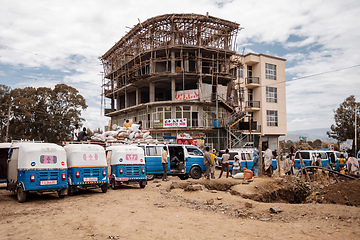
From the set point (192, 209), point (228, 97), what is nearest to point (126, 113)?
point (228, 97)

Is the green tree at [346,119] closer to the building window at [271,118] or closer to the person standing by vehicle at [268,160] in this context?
the building window at [271,118]

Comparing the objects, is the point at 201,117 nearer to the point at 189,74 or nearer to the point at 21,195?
the point at 189,74

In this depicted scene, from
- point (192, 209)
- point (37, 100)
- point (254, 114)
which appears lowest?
point (192, 209)

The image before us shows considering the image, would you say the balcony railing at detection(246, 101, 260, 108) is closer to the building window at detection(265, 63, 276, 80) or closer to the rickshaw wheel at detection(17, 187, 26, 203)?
the building window at detection(265, 63, 276, 80)

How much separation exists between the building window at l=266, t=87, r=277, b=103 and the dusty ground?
3732 cm

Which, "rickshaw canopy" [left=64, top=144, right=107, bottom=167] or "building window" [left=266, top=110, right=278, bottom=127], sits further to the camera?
"building window" [left=266, top=110, right=278, bottom=127]

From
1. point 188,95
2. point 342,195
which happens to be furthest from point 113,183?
point 188,95

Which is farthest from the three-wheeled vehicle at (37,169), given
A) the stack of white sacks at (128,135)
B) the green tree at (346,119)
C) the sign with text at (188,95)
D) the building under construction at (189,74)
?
the green tree at (346,119)

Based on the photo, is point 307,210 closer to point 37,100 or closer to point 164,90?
point 164,90

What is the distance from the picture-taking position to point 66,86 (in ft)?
179

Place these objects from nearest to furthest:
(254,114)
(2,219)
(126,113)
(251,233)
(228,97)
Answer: (251,233) → (2,219) → (228,97) → (254,114) → (126,113)

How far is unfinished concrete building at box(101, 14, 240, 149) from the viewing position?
38.6 meters

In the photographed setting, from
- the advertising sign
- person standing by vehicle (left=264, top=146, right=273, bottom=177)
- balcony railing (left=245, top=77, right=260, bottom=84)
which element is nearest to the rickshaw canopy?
person standing by vehicle (left=264, top=146, right=273, bottom=177)

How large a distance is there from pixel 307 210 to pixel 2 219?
8693 millimetres
